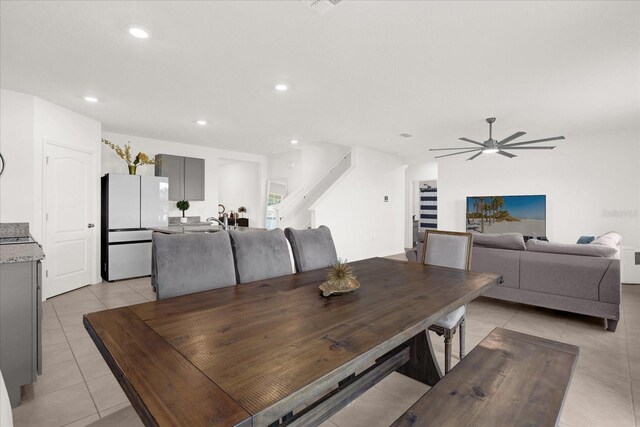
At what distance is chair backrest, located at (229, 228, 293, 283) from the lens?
2.11 metres

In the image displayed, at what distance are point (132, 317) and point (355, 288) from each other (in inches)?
41.3

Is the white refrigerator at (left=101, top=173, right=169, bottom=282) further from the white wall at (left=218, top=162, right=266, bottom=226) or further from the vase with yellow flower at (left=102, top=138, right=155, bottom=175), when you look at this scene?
the white wall at (left=218, top=162, right=266, bottom=226)

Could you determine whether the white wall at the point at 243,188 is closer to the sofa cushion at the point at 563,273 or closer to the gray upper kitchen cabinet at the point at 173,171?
the gray upper kitchen cabinet at the point at 173,171

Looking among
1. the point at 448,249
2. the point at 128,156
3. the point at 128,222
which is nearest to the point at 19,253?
the point at 448,249

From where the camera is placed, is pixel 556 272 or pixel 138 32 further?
pixel 556 272

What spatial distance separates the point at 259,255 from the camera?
7.19ft

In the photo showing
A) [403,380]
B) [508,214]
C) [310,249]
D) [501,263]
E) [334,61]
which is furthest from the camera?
[508,214]

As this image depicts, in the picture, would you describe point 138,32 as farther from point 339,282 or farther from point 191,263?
point 339,282

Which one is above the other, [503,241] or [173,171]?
[173,171]

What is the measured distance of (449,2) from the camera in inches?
86.6

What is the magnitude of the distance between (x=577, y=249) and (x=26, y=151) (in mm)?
6468

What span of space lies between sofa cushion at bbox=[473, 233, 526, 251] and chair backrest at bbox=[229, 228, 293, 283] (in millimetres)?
2711

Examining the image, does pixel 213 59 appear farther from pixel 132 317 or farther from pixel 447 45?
pixel 132 317

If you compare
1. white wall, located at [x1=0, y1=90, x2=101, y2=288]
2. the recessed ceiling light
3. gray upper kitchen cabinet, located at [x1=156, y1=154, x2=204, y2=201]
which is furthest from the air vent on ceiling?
gray upper kitchen cabinet, located at [x1=156, y1=154, x2=204, y2=201]
